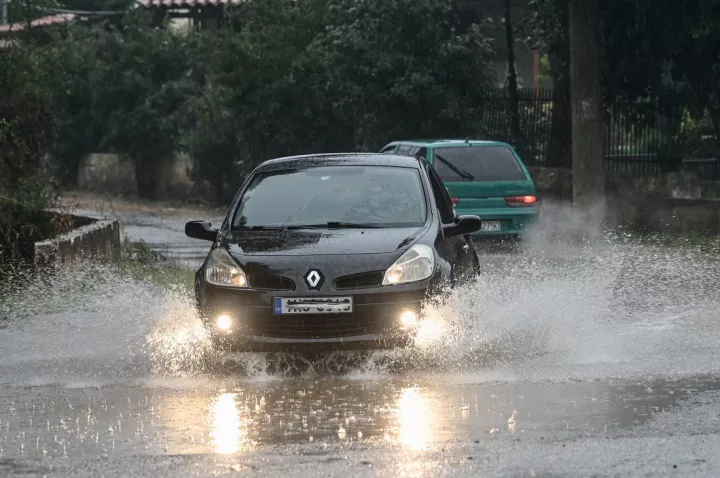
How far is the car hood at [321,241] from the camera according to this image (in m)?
9.94

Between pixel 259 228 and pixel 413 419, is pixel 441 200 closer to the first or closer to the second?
pixel 259 228

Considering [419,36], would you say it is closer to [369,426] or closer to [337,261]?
[337,261]

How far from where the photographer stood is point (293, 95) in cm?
3078

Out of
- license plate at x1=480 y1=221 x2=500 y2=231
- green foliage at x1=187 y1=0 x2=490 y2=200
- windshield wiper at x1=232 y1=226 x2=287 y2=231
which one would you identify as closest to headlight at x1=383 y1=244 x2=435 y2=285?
windshield wiper at x1=232 y1=226 x2=287 y2=231

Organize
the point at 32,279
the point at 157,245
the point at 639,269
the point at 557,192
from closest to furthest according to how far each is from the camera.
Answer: the point at 32,279 < the point at 639,269 < the point at 157,245 < the point at 557,192

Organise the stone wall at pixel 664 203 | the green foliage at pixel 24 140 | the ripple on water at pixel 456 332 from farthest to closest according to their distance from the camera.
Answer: the stone wall at pixel 664 203 < the green foliage at pixel 24 140 < the ripple on water at pixel 456 332

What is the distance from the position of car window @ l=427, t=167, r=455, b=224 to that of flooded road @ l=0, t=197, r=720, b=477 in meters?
0.60

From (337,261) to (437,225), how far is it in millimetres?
1202

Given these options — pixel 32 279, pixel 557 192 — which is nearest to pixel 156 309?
pixel 32 279

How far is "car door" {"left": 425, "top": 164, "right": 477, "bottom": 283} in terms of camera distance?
1053cm

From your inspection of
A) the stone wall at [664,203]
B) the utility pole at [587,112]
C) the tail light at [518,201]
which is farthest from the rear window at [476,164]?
the stone wall at [664,203]

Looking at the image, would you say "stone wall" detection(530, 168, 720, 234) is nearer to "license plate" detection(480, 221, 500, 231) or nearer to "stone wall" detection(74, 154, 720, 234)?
"stone wall" detection(74, 154, 720, 234)

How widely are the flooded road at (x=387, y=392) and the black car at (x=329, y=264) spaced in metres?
0.29

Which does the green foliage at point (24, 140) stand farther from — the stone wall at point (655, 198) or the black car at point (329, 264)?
the stone wall at point (655, 198)
